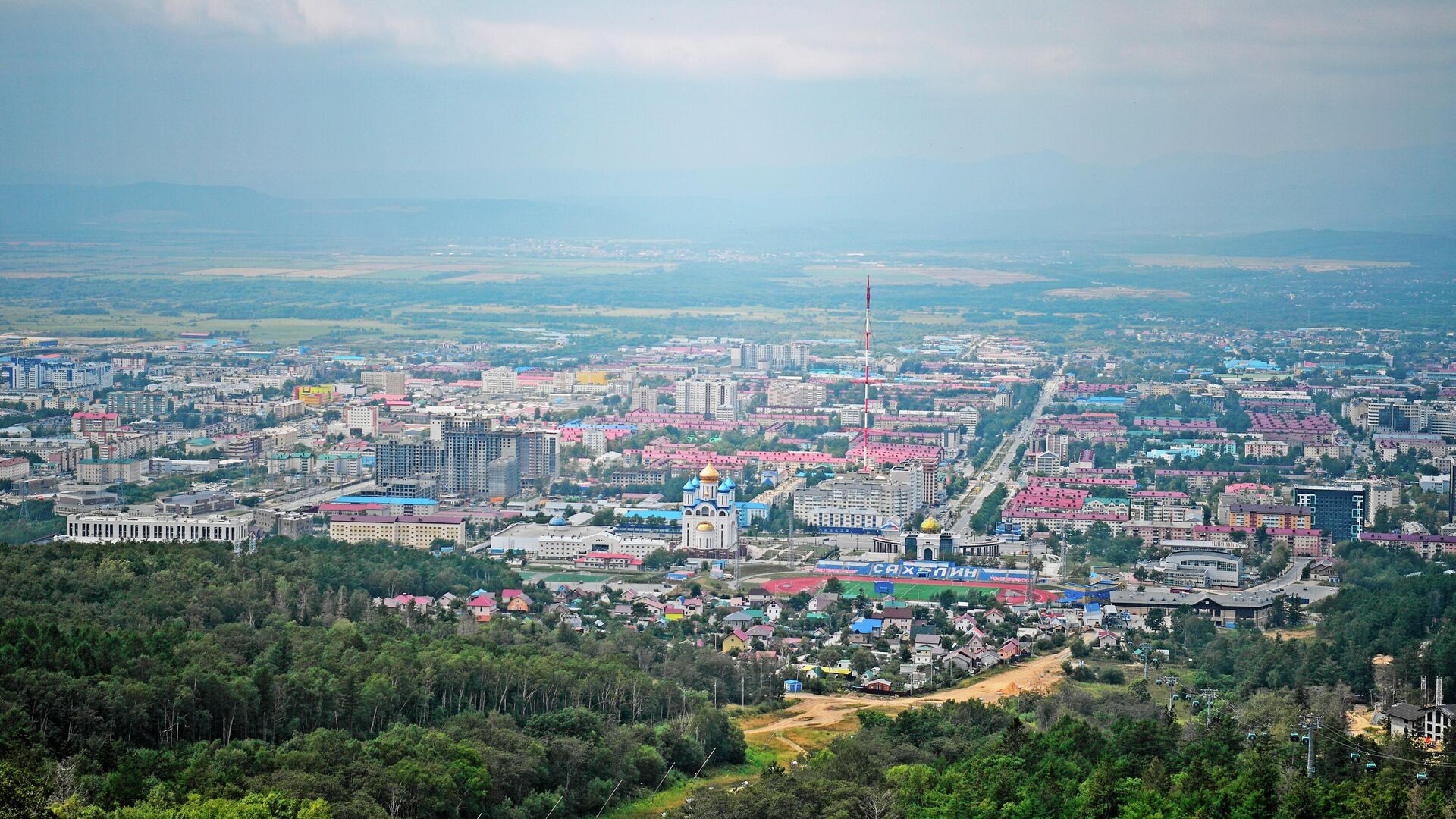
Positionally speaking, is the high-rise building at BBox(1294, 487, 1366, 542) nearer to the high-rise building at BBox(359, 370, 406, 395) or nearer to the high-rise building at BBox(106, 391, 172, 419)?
the high-rise building at BBox(359, 370, 406, 395)

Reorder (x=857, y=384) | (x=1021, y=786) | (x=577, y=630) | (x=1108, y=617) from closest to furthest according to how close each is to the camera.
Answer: (x=1021, y=786) → (x=577, y=630) → (x=1108, y=617) → (x=857, y=384)

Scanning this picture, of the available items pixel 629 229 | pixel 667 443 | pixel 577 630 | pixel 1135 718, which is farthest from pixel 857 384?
pixel 629 229

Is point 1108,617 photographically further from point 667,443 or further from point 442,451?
point 667,443

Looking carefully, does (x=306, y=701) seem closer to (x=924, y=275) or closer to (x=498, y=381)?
(x=498, y=381)

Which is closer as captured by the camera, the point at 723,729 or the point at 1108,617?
the point at 723,729

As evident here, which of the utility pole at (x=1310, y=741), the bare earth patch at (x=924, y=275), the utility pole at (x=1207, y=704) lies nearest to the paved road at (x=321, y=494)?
the utility pole at (x=1207, y=704)

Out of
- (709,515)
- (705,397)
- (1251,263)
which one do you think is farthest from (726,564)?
(1251,263)
